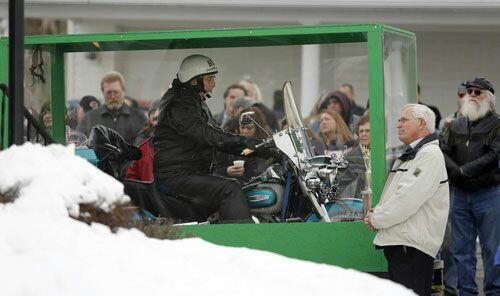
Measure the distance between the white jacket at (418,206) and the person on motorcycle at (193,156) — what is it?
1.28 meters

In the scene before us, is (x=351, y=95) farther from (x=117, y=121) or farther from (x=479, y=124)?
(x=117, y=121)

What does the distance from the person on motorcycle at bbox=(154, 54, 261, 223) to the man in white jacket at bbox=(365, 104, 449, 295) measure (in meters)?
1.26

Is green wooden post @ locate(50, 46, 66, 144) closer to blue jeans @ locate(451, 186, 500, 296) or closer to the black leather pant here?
the black leather pant

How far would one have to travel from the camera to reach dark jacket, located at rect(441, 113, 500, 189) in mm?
10008

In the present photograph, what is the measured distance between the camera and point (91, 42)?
371 inches

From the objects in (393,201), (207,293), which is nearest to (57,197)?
(207,293)

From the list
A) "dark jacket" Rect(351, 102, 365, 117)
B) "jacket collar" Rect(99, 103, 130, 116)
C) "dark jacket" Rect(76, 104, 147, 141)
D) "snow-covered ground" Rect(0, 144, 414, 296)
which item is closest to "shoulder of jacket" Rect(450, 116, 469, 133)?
"dark jacket" Rect(351, 102, 365, 117)

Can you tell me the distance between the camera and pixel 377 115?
888 cm

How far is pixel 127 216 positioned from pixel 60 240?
1.91 feet

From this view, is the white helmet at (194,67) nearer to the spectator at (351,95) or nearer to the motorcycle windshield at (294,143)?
the motorcycle windshield at (294,143)

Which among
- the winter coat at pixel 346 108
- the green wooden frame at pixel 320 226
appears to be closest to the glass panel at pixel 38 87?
the green wooden frame at pixel 320 226

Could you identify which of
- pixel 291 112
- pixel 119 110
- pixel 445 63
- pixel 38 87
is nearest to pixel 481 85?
pixel 291 112

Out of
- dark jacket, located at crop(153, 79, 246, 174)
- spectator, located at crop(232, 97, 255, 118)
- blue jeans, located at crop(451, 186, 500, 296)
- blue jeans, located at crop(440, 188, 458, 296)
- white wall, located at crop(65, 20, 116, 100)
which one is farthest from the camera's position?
white wall, located at crop(65, 20, 116, 100)

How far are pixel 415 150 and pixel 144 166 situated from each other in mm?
2336
